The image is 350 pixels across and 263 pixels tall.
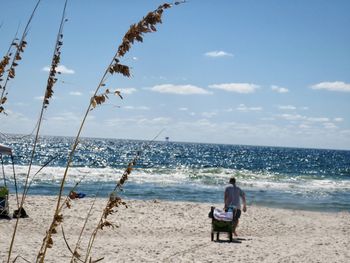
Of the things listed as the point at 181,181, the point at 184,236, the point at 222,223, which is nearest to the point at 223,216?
the point at 222,223

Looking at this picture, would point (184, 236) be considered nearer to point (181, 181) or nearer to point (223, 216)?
point (223, 216)

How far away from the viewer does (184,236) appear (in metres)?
13.1

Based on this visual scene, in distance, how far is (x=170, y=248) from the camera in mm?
10695

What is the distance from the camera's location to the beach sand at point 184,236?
9797 mm

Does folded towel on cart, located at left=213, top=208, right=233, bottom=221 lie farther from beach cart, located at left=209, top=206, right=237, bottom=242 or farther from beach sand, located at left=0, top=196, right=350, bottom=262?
beach sand, located at left=0, top=196, right=350, bottom=262

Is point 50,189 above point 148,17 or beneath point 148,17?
beneath

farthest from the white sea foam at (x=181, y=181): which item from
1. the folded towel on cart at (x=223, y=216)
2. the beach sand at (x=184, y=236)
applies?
the folded towel on cart at (x=223, y=216)

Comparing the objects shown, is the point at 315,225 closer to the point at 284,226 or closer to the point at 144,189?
the point at 284,226

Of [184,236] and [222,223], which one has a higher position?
[222,223]

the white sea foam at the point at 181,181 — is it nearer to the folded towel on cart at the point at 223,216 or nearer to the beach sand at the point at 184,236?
the beach sand at the point at 184,236

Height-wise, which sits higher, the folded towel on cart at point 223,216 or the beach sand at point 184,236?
the folded towel on cart at point 223,216

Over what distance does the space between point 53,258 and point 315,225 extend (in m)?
10.7

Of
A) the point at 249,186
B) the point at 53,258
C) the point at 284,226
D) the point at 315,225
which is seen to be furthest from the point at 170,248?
the point at 249,186

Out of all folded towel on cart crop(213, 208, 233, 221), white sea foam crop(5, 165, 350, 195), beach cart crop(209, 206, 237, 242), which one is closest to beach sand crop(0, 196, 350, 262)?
beach cart crop(209, 206, 237, 242)
